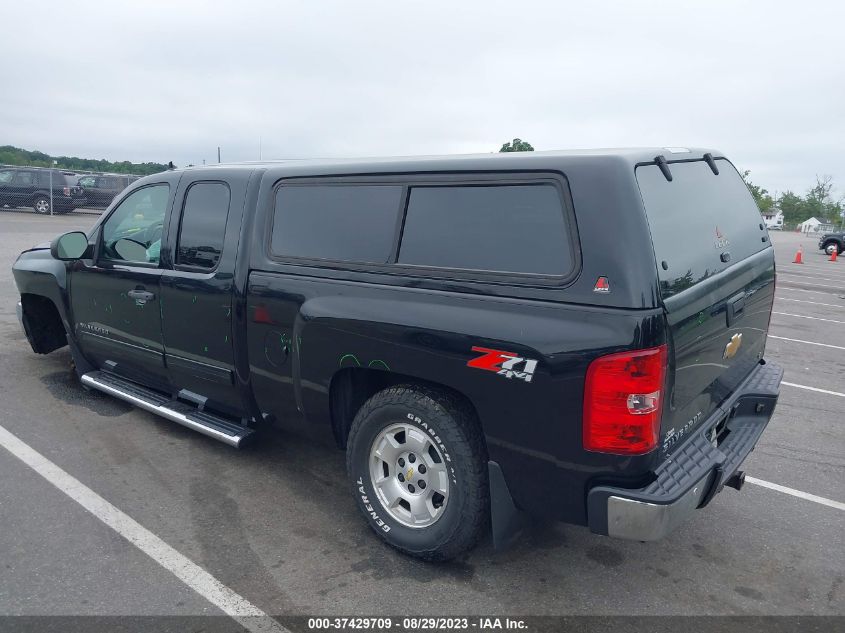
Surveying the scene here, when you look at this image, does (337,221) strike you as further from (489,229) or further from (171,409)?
(171,409)

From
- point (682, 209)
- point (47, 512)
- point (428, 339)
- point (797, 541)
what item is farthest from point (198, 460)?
point (797, 541)

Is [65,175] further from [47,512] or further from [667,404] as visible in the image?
[667,404]

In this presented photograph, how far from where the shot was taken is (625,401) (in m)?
2.54

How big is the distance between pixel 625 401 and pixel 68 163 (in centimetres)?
4167

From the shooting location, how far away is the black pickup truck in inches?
102

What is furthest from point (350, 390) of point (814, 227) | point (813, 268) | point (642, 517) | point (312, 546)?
point (814, 227)

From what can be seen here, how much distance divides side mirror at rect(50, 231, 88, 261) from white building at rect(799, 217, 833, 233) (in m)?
55.0

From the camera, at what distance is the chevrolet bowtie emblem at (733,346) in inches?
129

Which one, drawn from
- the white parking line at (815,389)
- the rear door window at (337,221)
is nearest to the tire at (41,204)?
the rear door window at (337,221)

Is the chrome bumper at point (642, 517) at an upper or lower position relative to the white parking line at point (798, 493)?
upper

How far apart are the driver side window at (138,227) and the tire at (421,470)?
2.09 metres

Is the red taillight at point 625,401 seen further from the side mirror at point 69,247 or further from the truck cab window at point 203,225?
the side mirror at point 69,247

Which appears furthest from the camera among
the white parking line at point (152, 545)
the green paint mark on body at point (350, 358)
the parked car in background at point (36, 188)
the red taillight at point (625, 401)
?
the parked car in background at point (36, 188)

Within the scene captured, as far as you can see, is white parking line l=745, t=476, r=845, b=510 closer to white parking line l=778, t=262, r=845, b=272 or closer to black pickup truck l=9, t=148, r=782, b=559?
black pickup truck l=9, t=148, r=782, b=559
